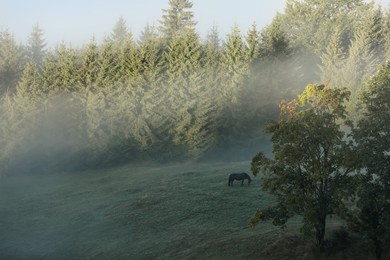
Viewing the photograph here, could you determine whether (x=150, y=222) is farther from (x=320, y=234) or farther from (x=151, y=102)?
(x=151, y=102)

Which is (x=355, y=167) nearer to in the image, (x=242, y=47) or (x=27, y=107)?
(x=242, y=47)

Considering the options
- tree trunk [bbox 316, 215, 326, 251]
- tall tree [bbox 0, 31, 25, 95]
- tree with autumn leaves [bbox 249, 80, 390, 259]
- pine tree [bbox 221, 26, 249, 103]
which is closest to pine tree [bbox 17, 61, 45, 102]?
tall tree [bbox 0, 31, 25, 95]

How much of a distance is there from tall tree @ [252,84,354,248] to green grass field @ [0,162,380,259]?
11.0 ft

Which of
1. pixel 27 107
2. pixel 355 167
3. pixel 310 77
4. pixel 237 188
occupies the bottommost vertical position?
pixel 237 188

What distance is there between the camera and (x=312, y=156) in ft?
72.6

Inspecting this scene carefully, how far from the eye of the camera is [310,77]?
8031cm

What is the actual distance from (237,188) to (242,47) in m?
31.1

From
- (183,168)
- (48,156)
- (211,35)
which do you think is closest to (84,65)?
(48,156)

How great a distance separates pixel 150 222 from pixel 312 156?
1660cm

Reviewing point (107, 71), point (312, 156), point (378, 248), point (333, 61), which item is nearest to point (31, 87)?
point (107, 71)

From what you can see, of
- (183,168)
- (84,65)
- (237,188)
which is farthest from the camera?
(84,65)

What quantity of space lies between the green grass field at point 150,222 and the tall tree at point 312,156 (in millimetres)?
3352

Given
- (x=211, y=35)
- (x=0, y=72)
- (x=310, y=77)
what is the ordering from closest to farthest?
(x=310, y=77) < (x=0, y=72) < (x=211, y=35)

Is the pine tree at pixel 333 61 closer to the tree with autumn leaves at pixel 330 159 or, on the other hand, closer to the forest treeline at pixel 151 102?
the forest treeline at pixel 151 102
